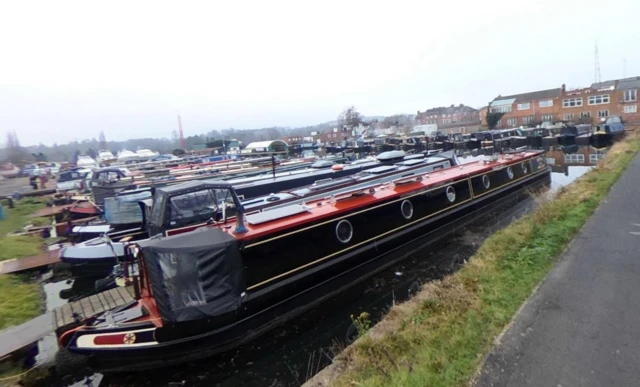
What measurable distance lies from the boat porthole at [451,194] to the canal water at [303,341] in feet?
5.04

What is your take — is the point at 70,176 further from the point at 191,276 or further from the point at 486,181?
the point at 486,181

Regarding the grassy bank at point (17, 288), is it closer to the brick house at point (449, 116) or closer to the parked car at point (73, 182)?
the parked car at point (73, 182)

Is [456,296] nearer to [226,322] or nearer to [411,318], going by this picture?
[411,318]

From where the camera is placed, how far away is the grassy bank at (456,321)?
3.43 meters

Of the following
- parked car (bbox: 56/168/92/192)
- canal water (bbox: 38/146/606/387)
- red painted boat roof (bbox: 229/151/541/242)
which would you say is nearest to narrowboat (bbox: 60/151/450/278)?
canal water (bbox: 38/146/606/387)

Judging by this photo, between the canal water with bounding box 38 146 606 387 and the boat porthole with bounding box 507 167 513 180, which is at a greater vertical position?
the boat porthole with bounding box 507 167 513 180

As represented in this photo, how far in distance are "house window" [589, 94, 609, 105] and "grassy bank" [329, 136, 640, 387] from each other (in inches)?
2036

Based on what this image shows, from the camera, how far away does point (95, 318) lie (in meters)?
5.90

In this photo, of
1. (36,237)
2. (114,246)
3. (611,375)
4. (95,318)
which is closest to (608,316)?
(611,375)

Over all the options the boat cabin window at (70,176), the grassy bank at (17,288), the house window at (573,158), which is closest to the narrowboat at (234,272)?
the grassy bank at (17,288)

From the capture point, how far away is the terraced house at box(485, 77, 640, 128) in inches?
1764

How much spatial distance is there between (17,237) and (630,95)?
2324 inches

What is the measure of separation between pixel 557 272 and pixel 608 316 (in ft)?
3.95

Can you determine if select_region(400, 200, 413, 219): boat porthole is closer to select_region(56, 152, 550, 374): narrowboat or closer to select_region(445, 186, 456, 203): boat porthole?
select_region(56, 152, 550, 374): narrowboat
